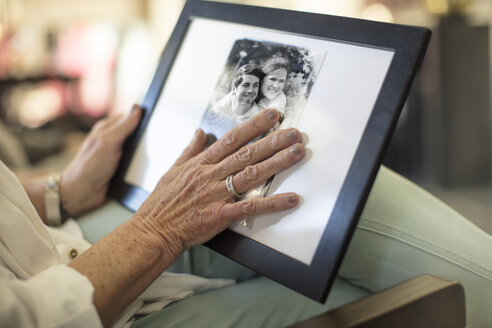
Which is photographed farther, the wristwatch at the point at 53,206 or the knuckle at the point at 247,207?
the wristwatch at the point at 53,206

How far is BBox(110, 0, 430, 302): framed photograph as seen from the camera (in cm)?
59

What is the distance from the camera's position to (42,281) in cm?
56

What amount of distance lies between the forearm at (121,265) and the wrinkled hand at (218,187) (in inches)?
0.7

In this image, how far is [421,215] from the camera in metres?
0.75

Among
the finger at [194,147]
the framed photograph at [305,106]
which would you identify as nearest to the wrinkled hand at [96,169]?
the framed photograph at [305,106]

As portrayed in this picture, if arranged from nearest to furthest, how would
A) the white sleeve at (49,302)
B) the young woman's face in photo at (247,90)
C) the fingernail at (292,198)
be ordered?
the white sleeve at (49,302) < the fingernail at (292,198) < the young woman's face in photo at (247,90)

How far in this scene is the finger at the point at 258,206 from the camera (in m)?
0.63

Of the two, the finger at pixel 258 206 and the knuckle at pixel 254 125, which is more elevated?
Result: the knuckle at pixel 254 125

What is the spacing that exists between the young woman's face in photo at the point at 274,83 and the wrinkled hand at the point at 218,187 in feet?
0.13

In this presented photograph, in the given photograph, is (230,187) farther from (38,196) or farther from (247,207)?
(38,196)

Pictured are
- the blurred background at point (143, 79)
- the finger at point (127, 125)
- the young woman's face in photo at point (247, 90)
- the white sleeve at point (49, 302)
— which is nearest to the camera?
the white sleeve at point (49, 302)

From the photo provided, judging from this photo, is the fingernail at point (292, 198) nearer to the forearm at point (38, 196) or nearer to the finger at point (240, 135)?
the finger at point (240, 135)

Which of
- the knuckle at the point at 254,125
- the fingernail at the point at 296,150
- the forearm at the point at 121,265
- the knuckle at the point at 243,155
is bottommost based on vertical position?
the forearm at the point at 121,265

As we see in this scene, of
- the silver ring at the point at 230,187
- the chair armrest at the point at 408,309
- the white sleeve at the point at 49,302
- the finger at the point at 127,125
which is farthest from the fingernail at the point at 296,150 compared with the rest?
the finger at the point at 127,125
